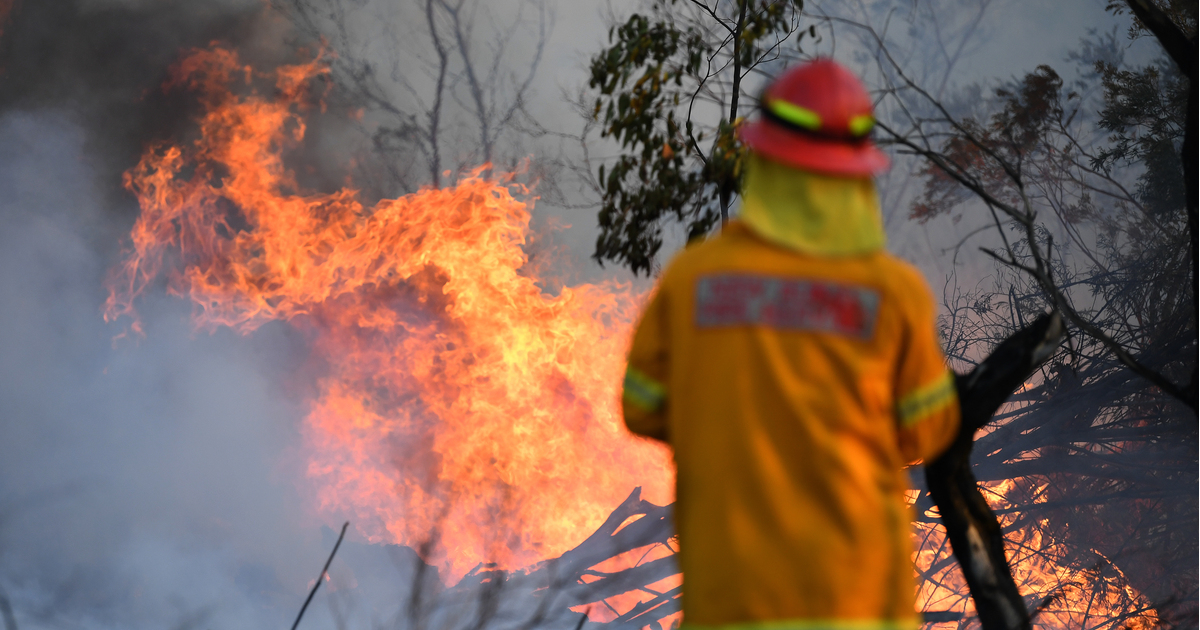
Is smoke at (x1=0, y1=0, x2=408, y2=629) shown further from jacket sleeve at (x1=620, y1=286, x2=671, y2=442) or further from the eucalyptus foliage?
jacket sleeve at (x1=620, y1=286, x2=671, y2=442)

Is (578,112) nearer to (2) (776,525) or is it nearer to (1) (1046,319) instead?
(1) (1046,319)

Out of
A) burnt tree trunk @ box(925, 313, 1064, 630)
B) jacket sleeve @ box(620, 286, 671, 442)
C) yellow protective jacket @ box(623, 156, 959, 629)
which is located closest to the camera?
yellow protective jacket @ box(623, 156, 959, 629)

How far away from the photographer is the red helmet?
1.45m

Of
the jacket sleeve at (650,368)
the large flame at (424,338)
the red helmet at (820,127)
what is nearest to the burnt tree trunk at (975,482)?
the red helmet at (820,127)

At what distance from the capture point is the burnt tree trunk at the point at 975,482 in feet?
7.49

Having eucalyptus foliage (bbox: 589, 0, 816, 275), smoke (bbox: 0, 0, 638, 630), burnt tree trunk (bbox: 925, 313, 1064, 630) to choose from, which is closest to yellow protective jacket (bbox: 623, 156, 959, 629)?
burnt tree trunk (bbox: 925, 313, 1064, 630)

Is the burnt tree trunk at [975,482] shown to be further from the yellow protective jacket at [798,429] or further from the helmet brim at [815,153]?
the helmet brim at [815,153]

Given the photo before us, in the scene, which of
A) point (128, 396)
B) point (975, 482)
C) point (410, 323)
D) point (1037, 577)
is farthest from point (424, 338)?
point (1037, 577)

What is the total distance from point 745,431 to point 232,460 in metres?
5.89

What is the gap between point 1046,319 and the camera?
2.32 metres

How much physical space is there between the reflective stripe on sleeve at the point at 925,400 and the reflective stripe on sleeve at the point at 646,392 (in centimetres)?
47

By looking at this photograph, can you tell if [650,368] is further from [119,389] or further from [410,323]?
[119,389]

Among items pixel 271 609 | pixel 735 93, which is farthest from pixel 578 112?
pixel 271 609

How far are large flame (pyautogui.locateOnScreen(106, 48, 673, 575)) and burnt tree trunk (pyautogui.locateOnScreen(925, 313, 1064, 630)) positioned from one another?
435 cm
